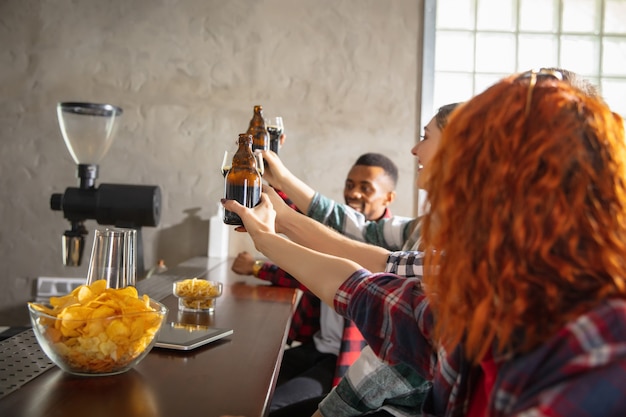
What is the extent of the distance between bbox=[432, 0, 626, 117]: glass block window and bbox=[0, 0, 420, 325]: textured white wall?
24 cm

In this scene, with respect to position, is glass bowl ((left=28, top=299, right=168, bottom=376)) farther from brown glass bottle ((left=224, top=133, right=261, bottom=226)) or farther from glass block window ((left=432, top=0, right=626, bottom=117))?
glass block window ((left=432, top=0, right=626, bottom=117))

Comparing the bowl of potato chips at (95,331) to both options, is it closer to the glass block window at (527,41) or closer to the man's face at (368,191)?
the man's face at (368,191)

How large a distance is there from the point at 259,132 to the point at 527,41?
2055 millimetres

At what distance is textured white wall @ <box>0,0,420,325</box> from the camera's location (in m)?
3.81

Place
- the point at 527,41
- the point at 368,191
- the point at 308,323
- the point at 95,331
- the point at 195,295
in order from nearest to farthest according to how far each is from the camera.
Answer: the point at 95,331, the point at 195,295, the point at 308,323, the point at 368,191, the point at 527,41

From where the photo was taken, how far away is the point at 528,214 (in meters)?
0.81

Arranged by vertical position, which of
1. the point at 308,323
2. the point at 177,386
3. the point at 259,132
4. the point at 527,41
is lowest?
the point at 308,323

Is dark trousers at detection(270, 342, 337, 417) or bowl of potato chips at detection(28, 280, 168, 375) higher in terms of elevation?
bowl of potato chips at detection(28, 280, 168, 375)

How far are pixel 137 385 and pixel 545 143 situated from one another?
78 centimetres

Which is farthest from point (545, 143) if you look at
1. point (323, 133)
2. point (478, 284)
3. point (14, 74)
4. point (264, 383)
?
point (14, 74)

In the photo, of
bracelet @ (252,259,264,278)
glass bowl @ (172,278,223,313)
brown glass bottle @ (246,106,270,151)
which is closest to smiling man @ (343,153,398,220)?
bracelet @ (252,259,264,278)

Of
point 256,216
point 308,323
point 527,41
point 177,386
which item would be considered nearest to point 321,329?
point 308,323

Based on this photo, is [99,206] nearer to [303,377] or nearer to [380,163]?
[303,377]

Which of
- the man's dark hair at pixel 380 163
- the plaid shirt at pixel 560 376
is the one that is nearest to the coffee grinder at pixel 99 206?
the man's dark hair at pixel 380 163
